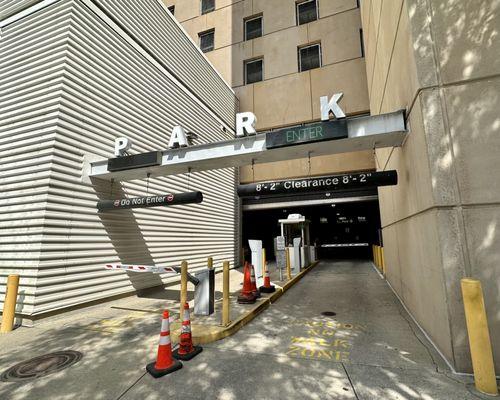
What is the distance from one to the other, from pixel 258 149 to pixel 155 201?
2872 mm

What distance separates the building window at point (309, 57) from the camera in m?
16.5

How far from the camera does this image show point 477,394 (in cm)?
306

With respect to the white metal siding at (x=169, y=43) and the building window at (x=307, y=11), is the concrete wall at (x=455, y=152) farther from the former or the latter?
the building window at (x=307, y=11)

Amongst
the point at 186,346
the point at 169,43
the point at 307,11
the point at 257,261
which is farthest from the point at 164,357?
the point at 307,11

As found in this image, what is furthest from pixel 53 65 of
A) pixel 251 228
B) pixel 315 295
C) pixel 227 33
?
pixel 251 228

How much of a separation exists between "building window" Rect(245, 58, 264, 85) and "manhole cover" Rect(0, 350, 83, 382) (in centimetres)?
1703

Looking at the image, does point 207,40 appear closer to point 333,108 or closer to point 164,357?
point 333,108

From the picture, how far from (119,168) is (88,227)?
1.77 m

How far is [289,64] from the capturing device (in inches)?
661

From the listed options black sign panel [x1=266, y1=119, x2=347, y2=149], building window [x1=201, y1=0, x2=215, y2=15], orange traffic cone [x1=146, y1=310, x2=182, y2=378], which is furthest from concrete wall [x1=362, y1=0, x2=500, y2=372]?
building window [x1=201, y1=0, x2=215, y2=15]

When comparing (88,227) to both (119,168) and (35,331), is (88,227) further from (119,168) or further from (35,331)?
(35,331)

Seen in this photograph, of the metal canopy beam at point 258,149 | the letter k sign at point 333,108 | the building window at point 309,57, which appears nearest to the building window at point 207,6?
the building window at point 309,57

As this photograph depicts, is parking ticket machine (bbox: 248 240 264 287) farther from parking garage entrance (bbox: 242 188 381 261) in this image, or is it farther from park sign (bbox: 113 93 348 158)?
parking garage entrance (bbox: 242 188 381 261)

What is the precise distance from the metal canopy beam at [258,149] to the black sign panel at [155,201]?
2.73 ft
